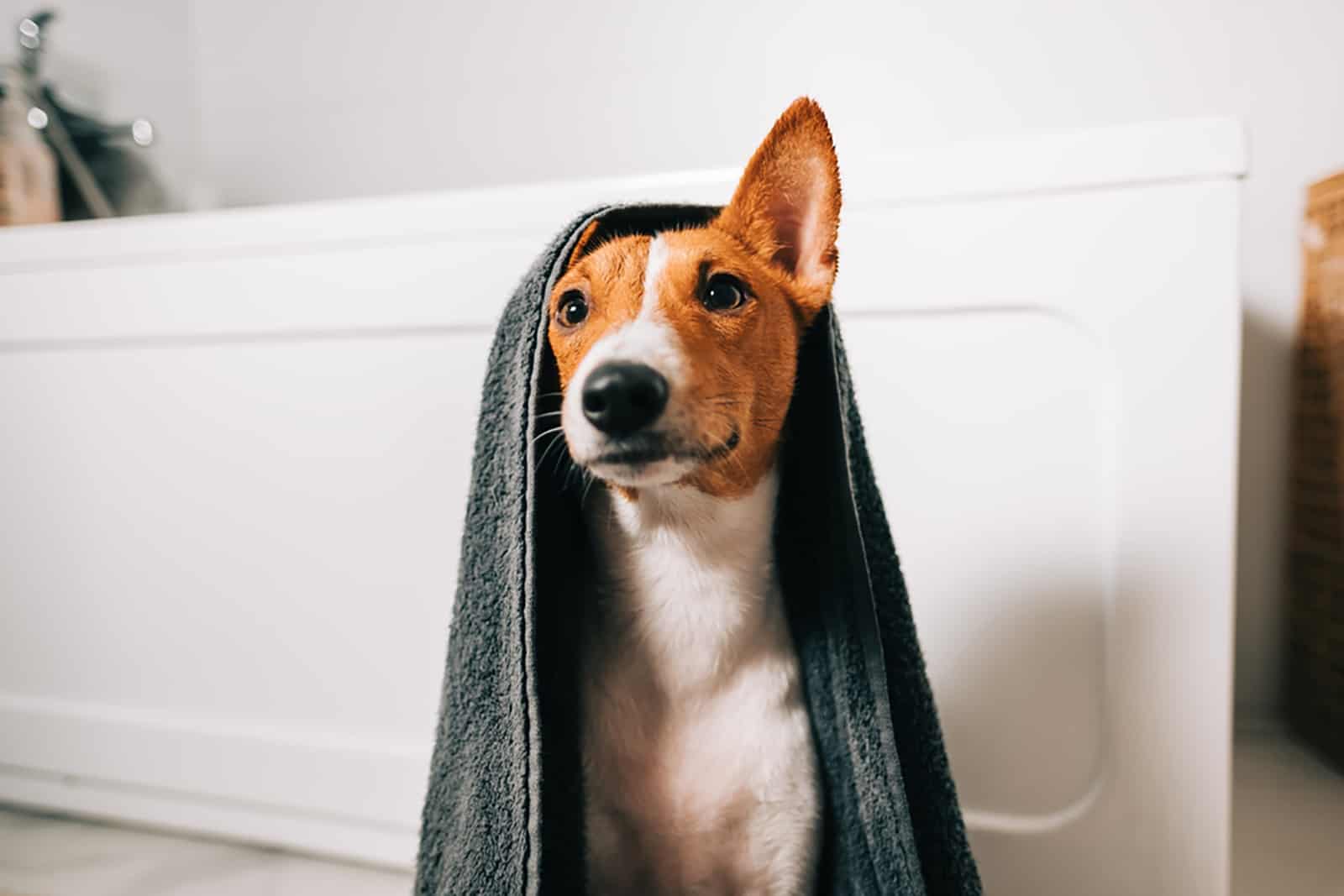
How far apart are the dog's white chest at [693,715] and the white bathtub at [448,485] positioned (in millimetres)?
213

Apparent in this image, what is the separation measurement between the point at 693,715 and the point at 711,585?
0.09 meters

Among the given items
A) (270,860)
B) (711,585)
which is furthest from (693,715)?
(270,860)

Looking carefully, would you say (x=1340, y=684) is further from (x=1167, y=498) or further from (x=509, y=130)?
(x=509, y=130)

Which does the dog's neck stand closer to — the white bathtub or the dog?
the dog

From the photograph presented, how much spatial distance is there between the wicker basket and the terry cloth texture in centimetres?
76

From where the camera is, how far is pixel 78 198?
1.26 metres

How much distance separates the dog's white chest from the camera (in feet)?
1.69

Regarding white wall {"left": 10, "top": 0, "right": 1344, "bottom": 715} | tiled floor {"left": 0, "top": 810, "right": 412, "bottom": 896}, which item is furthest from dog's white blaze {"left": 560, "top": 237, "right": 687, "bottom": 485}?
white wall {"left": 10, "top": 0, "right": 1344, "bottom": 715}

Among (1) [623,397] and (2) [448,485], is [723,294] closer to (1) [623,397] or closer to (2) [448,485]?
(1) [623,397]

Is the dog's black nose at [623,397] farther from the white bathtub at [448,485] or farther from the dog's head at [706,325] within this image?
the white bathtub at [448,485]

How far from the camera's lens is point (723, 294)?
51cm

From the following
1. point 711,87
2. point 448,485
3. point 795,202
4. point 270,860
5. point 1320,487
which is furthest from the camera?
point 711,87

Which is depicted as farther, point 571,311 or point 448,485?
point 448,485

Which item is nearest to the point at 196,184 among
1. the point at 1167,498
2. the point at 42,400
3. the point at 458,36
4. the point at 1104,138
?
the point at 458,36
